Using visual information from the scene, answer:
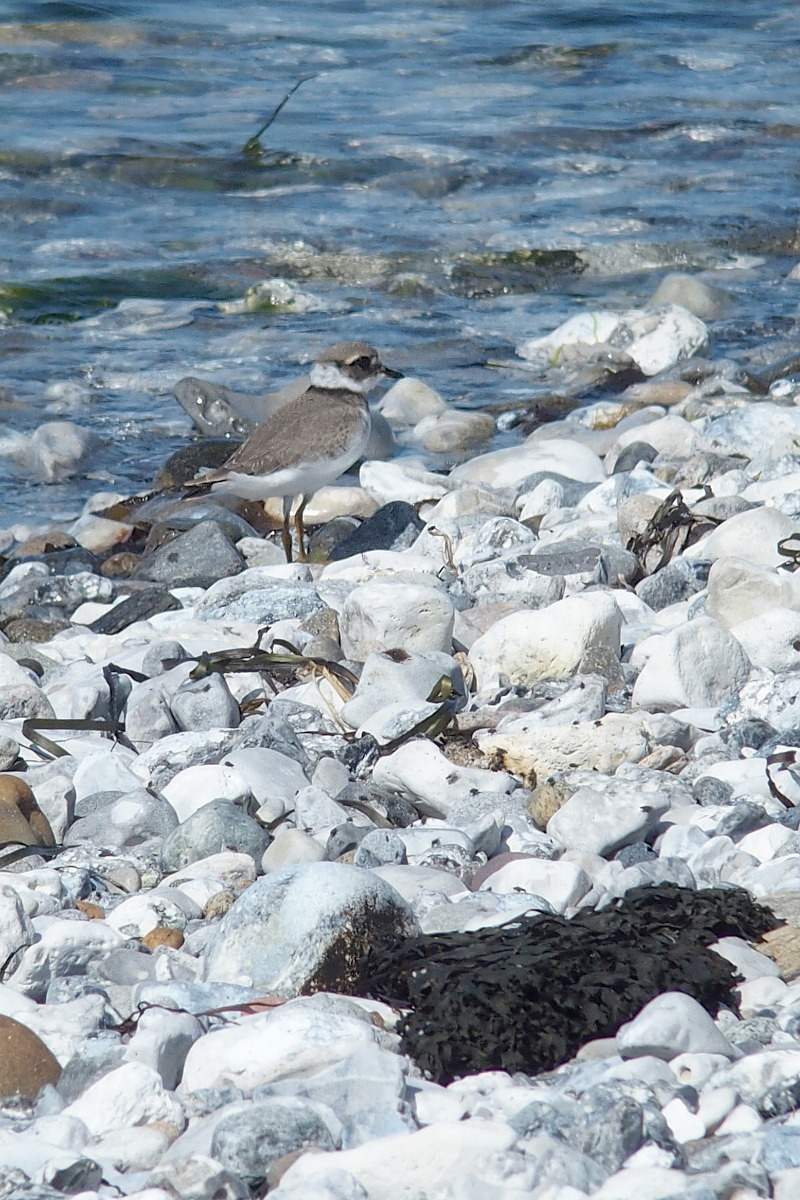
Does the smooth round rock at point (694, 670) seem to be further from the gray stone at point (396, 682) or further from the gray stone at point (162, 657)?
the gray stone at point (162, 657)

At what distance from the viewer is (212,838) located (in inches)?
121

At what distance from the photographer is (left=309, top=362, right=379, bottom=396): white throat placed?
662 centimetres

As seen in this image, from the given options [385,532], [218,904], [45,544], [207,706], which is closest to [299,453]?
[385,532]

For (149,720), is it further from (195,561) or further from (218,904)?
(195,561)

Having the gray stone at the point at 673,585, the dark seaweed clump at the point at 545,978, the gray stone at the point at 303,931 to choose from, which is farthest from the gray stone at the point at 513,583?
the gray stone at the point at 303,931

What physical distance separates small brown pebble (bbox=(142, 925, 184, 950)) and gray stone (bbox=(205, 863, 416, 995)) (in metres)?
0.20

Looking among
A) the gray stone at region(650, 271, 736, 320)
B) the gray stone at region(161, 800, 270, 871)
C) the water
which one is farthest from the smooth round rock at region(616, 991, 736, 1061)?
the gray stone at region(650, 271, 736, 320)

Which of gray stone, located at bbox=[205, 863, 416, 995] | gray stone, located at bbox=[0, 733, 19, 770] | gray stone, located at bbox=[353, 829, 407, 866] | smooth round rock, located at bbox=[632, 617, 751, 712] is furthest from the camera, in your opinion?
smooth round rock, located at bbox=[632, 617, 751, 712]

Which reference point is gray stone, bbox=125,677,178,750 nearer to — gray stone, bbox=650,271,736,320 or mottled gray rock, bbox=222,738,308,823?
mottled gray rock, bbox=222,738,308,823

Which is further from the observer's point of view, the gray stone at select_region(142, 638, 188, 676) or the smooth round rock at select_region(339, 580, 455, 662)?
the gray stone at select_region(142, 638, 188, 676)

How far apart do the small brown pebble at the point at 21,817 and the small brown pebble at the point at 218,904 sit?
0.50 meters

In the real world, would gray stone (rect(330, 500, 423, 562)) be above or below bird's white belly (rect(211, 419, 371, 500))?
below

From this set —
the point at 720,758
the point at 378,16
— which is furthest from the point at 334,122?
the point at 720,758

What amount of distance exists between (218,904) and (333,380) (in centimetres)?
407
